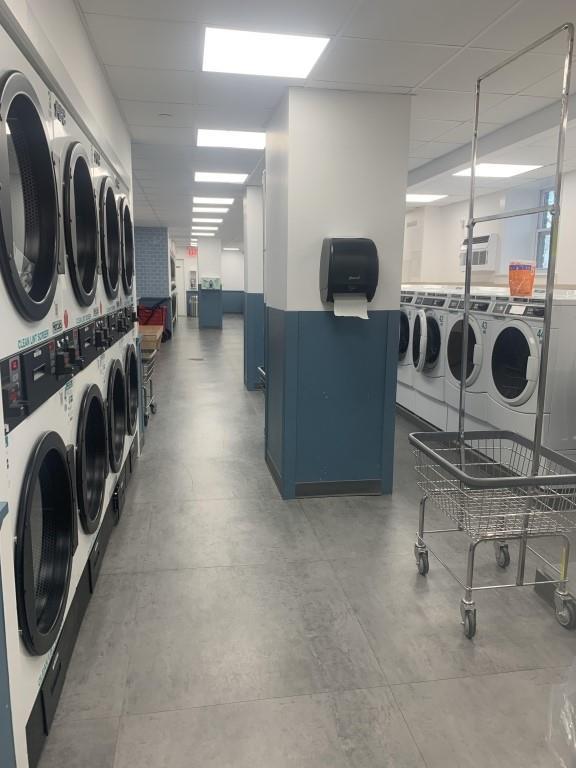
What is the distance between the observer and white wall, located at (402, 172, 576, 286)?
613 centimetres

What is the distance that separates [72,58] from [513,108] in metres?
3.02

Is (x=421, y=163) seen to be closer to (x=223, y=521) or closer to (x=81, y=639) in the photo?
(x=223, y=521)

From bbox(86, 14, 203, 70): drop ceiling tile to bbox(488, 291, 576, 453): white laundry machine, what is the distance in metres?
2.62

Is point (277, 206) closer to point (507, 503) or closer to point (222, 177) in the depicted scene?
point (507, 503)

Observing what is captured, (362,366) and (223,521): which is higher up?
(362,366)

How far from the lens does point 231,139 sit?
16.1ft

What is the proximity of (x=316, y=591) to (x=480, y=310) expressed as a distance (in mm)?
2638

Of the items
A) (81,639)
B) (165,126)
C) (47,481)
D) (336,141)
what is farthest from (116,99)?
(81,639)

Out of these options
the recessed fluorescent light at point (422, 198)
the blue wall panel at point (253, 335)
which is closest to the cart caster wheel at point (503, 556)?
the blue wall panel at point (253, 335)

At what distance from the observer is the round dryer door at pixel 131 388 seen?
392 cm

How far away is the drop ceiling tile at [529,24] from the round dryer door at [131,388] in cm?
291

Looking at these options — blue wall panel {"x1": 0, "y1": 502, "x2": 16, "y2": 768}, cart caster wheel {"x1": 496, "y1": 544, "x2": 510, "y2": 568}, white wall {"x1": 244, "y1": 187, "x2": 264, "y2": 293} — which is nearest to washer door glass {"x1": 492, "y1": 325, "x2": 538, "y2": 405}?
cart caster wheel {"x1": 496, "y1": 544, "x2": 510, "y2": 568}

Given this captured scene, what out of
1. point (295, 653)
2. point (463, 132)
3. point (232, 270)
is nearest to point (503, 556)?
point (295, 653)

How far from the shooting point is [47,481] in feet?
6.88
